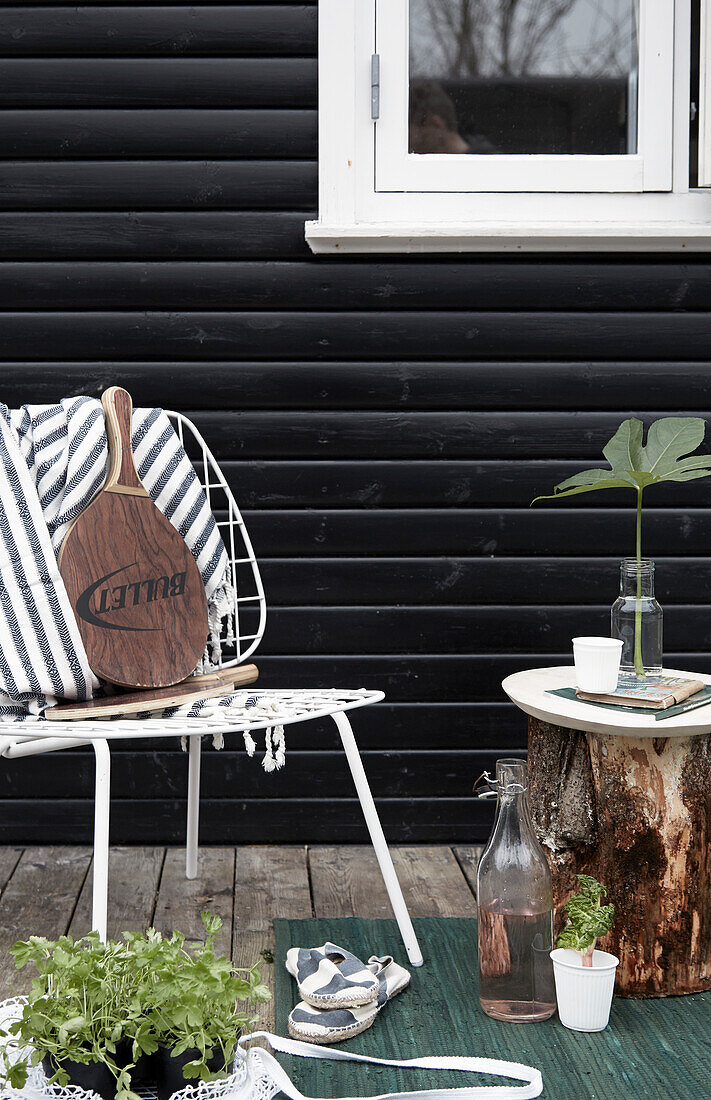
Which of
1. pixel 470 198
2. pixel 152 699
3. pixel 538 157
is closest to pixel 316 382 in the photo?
pixel 470 198

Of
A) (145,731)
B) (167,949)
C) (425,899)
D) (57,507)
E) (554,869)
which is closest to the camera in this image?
(167,949)

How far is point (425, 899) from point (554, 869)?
47 cm

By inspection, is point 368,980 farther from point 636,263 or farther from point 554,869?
point 636,263

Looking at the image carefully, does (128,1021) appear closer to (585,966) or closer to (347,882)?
(585,966)

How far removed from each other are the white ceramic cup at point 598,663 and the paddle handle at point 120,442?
85 cm

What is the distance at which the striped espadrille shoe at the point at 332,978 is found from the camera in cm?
162

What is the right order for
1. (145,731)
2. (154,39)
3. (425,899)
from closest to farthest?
(145,731) → (425,899) → (154,39)

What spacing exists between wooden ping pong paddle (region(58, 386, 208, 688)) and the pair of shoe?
56 centimetres

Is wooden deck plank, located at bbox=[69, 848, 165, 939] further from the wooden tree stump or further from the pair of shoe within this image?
the wooden tree stump

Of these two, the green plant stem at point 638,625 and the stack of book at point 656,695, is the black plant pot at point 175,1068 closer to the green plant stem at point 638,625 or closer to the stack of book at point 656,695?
the stack of book at point 656,695

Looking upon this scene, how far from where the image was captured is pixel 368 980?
165 centimetres

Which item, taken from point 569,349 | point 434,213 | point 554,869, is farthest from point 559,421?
point 554,869

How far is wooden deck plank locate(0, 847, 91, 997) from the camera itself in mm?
1891

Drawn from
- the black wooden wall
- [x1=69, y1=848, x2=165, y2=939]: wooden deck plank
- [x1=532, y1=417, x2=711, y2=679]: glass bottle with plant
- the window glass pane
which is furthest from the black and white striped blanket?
the window glass pane
